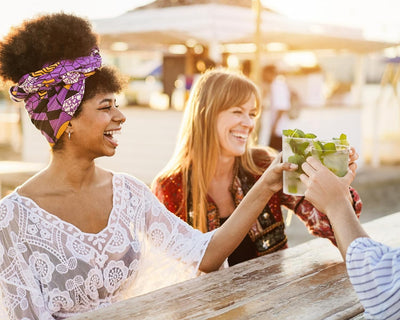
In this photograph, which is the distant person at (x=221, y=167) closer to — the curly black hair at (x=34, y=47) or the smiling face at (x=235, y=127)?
the smiling face at (x=235, y=127)

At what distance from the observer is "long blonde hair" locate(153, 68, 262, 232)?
2.74 meters

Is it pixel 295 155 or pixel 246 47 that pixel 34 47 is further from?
pixel 246 47

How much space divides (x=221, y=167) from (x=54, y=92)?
47.7 inches

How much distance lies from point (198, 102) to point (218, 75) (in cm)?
18

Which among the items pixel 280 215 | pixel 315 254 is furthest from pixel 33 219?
pixel 280 215

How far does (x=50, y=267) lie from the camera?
5.95ft

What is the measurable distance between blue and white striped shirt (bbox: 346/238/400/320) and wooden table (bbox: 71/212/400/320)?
0.95 feet

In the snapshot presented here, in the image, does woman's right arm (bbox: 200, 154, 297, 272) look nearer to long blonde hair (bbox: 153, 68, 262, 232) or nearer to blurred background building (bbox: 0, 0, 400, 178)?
long blonde hair (bbox: 153, 68, 262, 232)

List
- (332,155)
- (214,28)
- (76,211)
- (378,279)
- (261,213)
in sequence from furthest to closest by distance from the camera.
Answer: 1. (214,28)
2. (261,213)
3. (76,211)
4. (332,155)
5. (378,279)

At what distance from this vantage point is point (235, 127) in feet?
9.12

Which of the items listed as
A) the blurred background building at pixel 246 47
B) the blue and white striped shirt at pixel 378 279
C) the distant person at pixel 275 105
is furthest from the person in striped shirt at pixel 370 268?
the distant person at pixel 275 105

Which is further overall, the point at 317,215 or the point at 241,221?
the point at 317,215

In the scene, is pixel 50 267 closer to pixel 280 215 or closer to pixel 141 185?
pixel 141 185

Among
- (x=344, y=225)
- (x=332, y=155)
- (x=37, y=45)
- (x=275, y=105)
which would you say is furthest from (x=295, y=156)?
(x=275, y=105)
